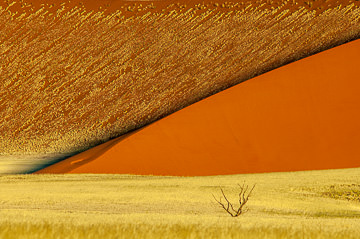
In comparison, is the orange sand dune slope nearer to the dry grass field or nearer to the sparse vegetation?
the dry grass field

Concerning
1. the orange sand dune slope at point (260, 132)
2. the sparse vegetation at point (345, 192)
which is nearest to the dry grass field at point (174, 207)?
the sparse vegetation at point (345, 192)

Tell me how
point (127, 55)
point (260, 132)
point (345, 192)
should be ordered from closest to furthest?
point (345, 192), point (260, 132), point (127, 55)

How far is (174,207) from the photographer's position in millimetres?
23547

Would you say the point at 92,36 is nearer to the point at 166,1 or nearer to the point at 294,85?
the point at 166,1

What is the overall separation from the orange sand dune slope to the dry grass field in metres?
4.86

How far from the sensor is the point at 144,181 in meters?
34.6

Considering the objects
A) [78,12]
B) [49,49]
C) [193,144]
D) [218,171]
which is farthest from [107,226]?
[78,12]

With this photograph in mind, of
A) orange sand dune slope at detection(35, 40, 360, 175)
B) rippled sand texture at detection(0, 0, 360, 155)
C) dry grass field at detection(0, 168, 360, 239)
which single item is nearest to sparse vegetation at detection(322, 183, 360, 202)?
dry grass field at detection(0, 168, 360, 239)

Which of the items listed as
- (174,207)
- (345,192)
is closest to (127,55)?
(345,192)

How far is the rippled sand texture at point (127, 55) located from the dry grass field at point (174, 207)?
70.6ft

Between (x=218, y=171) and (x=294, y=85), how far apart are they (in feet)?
37.5

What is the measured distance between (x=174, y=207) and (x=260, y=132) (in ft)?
76.4

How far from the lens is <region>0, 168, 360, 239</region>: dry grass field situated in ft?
39.8

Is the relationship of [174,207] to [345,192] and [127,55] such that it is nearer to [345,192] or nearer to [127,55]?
[345,192]
